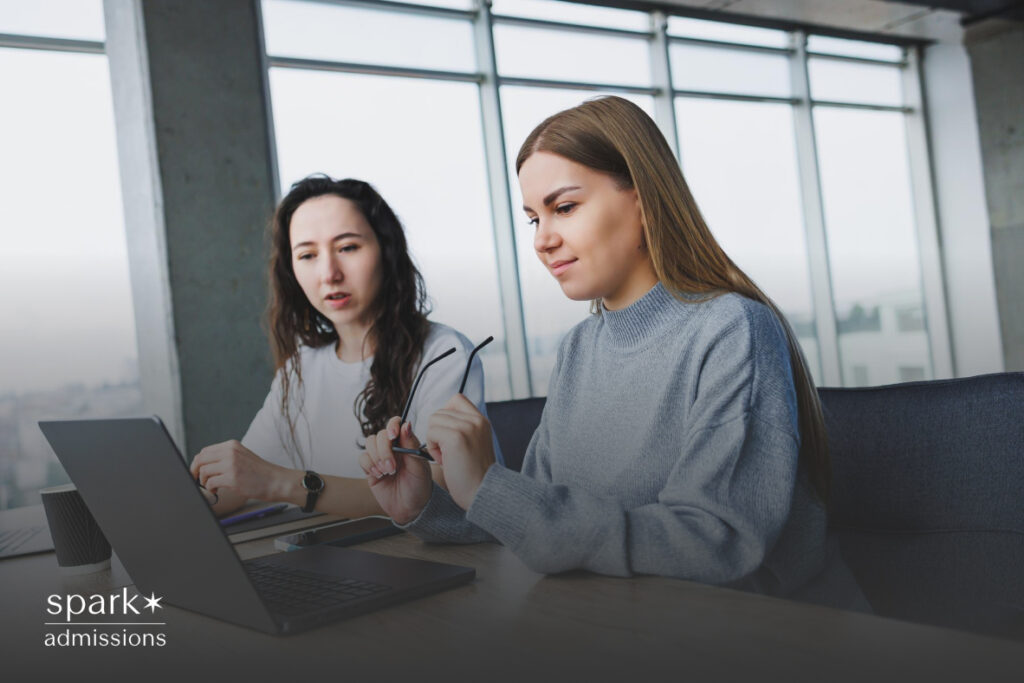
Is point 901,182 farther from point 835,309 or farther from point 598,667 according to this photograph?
point 598,667

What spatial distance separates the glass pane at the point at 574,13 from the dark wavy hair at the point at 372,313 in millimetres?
3330

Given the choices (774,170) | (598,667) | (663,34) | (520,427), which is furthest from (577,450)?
(774,170)

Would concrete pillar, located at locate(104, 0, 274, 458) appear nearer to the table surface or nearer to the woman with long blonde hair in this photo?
the woman with long blonde hair

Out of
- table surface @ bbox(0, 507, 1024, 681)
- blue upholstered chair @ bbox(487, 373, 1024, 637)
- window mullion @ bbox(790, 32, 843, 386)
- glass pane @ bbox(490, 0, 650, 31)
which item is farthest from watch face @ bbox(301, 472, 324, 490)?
window mullion @ bbox(790, 32, 843, 386)

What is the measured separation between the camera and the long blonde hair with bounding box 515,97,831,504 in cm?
116

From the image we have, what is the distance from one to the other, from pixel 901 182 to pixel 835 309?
145cm

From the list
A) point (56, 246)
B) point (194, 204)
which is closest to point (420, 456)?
point (194, 204)

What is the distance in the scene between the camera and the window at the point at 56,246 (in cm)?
371

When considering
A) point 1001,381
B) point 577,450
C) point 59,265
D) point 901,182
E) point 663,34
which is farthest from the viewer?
point 901,182

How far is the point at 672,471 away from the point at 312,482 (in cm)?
67

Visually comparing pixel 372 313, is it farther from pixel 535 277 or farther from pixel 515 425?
pixel 535 277

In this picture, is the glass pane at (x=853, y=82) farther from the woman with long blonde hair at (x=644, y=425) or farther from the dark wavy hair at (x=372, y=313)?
the woman with long blonde hair at (x=644, y=425)

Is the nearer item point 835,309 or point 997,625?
point 997,625

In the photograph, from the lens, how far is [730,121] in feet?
19.2
